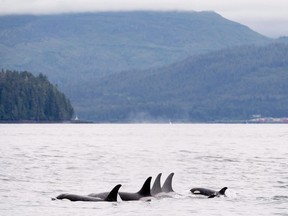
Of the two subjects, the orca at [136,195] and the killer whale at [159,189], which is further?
the killer whale at [159,189]

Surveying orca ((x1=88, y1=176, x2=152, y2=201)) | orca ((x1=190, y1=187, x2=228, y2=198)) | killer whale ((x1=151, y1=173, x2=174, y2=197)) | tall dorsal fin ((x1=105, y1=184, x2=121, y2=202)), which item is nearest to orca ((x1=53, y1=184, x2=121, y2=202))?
tall dorsal fin ((x1=105, y1=184, x2=121, y2=202))

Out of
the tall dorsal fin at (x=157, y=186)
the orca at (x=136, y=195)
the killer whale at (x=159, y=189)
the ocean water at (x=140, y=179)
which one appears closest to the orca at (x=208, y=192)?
the ocean water at (x=140, y=179)

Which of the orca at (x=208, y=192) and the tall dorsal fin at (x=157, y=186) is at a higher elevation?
the tall dorsal fin at (x=157, y=186)

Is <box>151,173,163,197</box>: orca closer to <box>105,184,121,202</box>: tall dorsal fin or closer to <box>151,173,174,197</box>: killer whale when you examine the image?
<box>151,173,174,197</box>: killer whale

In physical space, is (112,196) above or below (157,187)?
below

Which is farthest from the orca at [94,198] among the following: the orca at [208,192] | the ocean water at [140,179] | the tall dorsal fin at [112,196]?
the orca at [208,192]

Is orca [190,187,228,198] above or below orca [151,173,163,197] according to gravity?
below

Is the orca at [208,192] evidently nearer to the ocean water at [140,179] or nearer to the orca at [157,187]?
the ocean water at [140,179]

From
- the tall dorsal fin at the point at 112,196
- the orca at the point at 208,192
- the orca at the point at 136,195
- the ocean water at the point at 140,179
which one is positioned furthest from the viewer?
the orca at the point at 208,192

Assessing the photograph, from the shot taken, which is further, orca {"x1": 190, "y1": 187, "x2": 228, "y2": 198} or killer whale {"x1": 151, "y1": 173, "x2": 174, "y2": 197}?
orca {"x1": 190, "y1": 187, "x2": 228, "y2": 198}

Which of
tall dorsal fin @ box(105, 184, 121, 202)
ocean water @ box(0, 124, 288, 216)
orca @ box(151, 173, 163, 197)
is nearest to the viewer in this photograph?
ocean water @ box(0, 124, 288, 216)

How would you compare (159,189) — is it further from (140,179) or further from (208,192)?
(140,179)

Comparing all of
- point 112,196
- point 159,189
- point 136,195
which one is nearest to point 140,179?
point 159,189

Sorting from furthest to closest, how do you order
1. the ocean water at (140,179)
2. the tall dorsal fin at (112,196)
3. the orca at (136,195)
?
the orca at (136,195)
the tall dorsal fin at (112,196)
the ocean water at (140,179)
